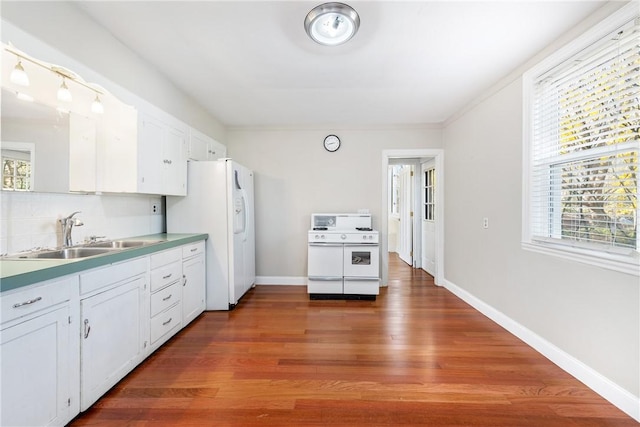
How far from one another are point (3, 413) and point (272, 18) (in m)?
2.51

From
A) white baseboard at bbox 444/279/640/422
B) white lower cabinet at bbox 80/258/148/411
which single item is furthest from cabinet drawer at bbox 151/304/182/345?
white baseboard at bbox 444/279/640/422

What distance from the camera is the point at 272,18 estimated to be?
1.92 meters

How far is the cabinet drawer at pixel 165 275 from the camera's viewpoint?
223 centimetres

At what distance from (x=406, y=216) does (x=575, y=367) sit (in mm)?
4471

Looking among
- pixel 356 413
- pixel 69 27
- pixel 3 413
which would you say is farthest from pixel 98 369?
pixel 69 27

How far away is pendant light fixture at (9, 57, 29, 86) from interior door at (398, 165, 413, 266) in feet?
17.2

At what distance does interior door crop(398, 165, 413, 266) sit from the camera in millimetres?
5746

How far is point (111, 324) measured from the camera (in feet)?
5.81

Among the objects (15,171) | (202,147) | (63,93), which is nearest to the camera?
(15,171)

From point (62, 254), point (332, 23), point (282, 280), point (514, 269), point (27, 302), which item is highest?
point (332, 23)

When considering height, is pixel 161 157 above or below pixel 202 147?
below

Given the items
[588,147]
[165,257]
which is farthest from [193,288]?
[588,147]

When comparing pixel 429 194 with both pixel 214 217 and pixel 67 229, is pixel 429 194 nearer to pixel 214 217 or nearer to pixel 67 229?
pixel 214 217

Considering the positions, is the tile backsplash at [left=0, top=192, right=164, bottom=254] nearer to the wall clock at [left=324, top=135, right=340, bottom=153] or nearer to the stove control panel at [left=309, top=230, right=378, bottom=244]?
the stove control panel at [left=309, top=230, right=378, bottom=244]
